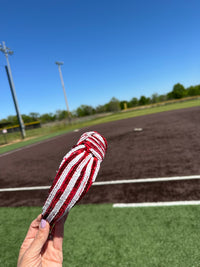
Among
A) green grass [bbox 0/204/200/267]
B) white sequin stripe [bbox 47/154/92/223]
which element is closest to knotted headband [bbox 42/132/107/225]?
white sequin stripe [bbox 47/154/92/223]

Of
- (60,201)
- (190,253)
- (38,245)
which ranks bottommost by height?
(190,253)

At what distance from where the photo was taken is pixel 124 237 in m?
2.64

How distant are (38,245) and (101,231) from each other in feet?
6.70

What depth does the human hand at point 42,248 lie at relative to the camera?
1.10 meters

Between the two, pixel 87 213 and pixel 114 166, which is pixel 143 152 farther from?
Answer: pixel 87 213

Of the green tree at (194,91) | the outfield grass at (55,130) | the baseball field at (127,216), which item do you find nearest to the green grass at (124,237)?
the baseball field at (127,216)

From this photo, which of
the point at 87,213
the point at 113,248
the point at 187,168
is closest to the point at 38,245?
the point at 113,248

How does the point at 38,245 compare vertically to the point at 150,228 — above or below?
above

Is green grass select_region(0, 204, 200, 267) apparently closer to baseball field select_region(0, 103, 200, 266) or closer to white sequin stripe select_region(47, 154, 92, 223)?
baseball field select_region(0, 103, 200, 266)

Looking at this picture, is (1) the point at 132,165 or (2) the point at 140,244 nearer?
(2) the point at 140,244

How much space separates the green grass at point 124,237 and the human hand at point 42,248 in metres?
1.28

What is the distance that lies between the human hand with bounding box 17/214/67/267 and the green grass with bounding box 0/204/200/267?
50.5 inches

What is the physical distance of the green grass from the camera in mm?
2225

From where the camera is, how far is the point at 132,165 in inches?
229
